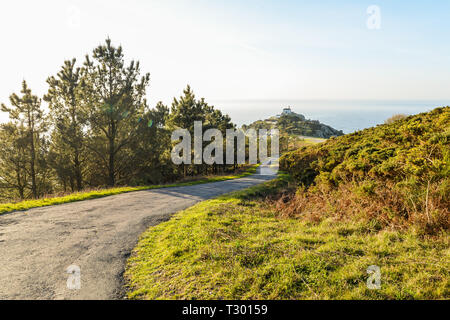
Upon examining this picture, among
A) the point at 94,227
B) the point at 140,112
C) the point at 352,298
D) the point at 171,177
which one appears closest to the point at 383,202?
the point at 352,298

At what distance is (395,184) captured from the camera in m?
6.41

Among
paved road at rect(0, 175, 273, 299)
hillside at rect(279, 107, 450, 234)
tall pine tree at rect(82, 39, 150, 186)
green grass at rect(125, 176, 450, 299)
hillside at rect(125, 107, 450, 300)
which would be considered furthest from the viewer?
tall pine tree at rect(82, 39, 150, 186)

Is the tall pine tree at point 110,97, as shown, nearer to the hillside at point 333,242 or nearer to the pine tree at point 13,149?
the pine tree at point 13,149

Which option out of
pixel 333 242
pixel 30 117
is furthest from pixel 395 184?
pixel 30 117

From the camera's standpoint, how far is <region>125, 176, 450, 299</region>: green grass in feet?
11.4

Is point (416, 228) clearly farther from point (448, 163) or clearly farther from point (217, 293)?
point (217, 293)

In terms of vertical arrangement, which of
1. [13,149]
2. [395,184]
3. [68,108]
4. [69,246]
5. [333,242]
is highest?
[68,108]

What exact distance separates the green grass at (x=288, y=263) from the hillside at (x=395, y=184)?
660 millimetres

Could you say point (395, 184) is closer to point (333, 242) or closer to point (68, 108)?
point (333, 242)

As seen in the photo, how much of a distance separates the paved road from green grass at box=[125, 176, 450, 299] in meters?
0.57

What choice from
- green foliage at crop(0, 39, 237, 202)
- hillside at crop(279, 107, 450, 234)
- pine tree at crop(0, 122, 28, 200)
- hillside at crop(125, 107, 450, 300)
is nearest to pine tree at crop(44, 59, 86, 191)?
green foliage at crop(0, 39, 237, 202)

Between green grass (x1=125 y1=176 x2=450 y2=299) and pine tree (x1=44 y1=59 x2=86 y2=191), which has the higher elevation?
pine tree (x1=44 y1=59 x2=86 y2=191)

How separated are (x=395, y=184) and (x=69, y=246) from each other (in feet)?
31.2

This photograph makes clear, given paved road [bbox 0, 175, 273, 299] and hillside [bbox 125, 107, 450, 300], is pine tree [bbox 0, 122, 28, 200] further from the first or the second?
hillside [bbox 125, 107, 450, 300]
